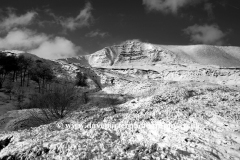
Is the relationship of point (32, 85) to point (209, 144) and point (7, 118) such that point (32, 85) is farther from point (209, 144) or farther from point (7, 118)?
point (209, 144)

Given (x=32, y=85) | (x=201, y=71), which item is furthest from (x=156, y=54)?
(x=32, y=85)

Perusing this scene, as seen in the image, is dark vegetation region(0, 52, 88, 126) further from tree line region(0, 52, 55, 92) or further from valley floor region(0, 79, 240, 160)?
valley floor region(0, 79, 240, 160)

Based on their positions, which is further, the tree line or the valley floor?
the tree line

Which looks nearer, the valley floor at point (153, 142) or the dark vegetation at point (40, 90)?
the valley floor at point (153, 142)

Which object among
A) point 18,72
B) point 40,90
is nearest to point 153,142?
point 40,90

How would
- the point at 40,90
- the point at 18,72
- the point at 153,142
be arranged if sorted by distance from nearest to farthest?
the point at 153,142 < the point at 40,90 < the point at 18,72

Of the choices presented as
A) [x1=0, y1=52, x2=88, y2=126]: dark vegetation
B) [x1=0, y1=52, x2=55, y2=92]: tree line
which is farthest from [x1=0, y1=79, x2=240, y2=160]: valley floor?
[x1=0, y1=52, x2=55, y2=92]: tree line

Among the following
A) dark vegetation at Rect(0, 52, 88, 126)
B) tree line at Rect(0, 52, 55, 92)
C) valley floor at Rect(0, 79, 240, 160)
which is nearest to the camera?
valley floor at Rect(0, 79, 240, 160)

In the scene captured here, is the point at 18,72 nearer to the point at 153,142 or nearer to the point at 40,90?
the point at 40,90

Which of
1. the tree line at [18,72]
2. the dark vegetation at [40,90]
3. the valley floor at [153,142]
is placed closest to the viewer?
the valley floor at [153,142]

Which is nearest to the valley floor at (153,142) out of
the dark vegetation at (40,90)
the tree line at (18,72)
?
the dark vegetation at (40,90)

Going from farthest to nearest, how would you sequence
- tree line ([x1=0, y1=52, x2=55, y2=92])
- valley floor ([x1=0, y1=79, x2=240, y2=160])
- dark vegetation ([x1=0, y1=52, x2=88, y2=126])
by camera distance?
tree line ([x1=0, y1=52, x2=55, y2=92])
dark vegetation ([x1=0, y1=52, x2=88, y2=126])
valley floor ([x1=0, y1=79, x2=240, y2=160])

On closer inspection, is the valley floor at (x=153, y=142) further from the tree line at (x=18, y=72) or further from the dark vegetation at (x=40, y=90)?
the tree line at (x=18, y=72)

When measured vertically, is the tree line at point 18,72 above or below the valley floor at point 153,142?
above
